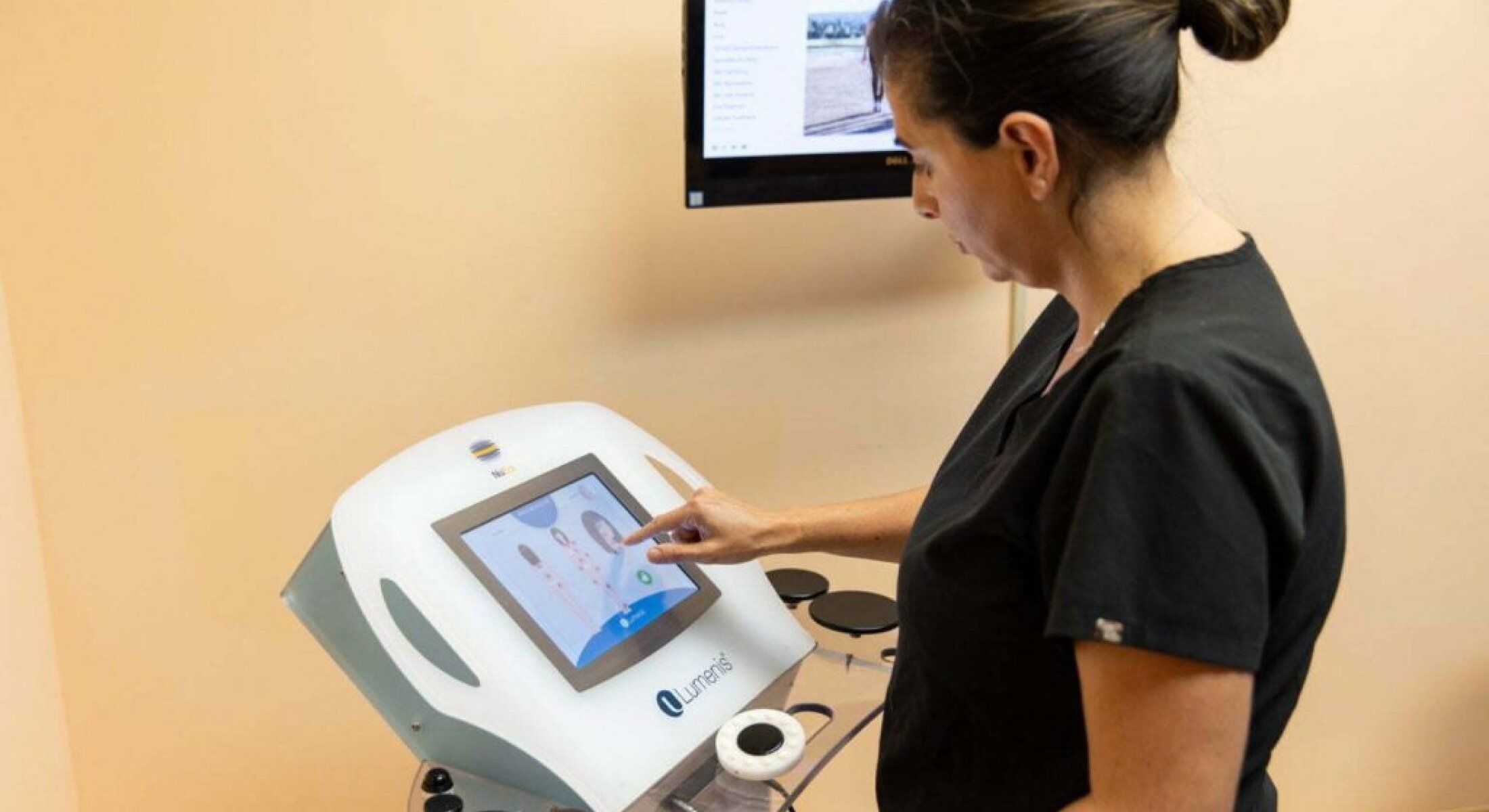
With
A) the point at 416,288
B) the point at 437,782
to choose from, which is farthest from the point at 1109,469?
the point at 416,288

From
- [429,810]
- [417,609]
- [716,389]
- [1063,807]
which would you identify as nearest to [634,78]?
[716,389]

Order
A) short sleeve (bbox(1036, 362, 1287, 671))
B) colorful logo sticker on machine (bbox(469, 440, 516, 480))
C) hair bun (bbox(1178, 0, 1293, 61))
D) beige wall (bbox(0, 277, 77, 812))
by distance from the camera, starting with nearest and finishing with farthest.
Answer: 1. short sleeve (bbox(1036, 362, 1287, 671))
2. hair bun (bbox(1178, 0, 1293, 61))
3. colorful logo sticker on machine (bbox(469, 440, 516, 480))
4. beige wall (bbox(0, 277, 77, 812))

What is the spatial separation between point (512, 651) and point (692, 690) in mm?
190

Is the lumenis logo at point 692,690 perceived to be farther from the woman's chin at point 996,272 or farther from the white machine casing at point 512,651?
the woman's chin at point 996,272

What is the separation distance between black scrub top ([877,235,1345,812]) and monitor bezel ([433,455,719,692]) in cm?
29

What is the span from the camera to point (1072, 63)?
897 mm

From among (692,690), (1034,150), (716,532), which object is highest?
(1034,150)

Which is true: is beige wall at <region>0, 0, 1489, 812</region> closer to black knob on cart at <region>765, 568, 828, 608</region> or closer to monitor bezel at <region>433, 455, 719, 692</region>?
black knob on cart at <region>765, 568, 828, 608</region>

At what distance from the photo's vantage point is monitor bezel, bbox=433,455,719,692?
49.0 inches

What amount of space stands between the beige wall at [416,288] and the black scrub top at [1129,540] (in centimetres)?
87

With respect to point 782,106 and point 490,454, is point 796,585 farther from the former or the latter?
point 782,106

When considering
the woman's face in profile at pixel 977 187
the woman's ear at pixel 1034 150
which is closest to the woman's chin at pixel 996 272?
the woman's face in profile at pixel 977 187

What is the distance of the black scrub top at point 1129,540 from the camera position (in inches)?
32.6

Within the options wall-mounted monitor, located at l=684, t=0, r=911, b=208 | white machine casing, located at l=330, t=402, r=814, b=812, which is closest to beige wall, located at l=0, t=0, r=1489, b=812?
wall-mounted monitor, located at l=684, t=0, r=911, b=208
